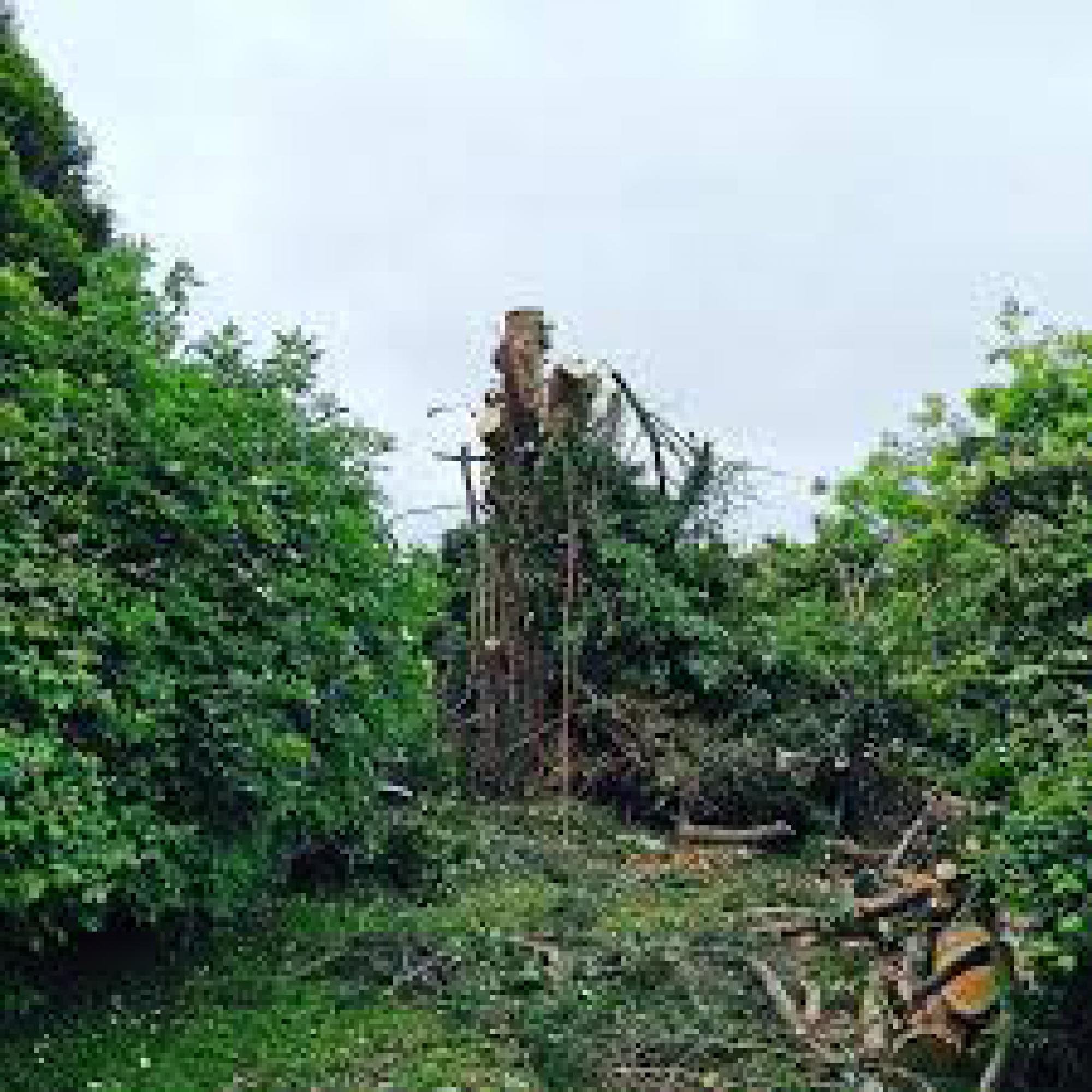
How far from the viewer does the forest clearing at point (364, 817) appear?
7230 mm

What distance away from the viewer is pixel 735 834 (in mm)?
13789

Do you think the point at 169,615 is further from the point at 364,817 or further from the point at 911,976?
the point at 911,976

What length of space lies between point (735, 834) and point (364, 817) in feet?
13.9

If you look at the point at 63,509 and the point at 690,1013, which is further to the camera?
the point at 690,1013

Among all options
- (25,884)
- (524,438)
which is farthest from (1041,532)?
(524,438)

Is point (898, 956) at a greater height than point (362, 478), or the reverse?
point (362, 478)

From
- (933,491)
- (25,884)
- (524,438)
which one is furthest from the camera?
(524,438)

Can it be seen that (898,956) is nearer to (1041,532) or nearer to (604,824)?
(1041,532)

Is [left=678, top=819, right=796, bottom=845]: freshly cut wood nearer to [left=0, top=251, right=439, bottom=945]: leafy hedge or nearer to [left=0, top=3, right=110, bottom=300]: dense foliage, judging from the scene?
[left=0, top=251, right=439, bottom=945]: leafy hedge

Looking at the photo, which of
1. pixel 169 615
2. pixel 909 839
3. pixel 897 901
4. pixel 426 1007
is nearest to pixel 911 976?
pixel 897 901

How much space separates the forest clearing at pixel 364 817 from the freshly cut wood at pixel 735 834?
454 millimetres

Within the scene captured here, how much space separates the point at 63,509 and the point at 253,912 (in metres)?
3.08

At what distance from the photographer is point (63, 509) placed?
7.46 m

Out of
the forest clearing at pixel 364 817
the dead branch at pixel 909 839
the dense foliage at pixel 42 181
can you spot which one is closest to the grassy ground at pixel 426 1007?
the forest clearing at pixel 364 817
